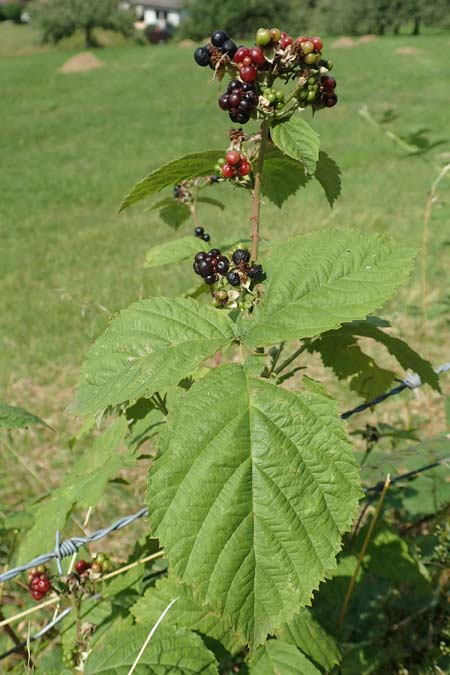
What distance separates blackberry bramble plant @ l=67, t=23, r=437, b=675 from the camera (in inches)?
49.8

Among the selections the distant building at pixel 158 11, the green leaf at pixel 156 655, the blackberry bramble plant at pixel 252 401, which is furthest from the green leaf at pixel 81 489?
the distant building at pixel 158 11

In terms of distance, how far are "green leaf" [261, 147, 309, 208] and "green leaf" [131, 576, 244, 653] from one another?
1125 mm

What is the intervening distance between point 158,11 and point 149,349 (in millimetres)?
100753

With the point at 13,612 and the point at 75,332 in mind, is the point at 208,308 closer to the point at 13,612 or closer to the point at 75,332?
the point at 13,612

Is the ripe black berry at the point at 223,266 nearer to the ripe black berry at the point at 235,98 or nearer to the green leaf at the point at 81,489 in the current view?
the ripe black berry at the point at 235,98

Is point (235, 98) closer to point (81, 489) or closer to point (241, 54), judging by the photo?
point (241, 54)

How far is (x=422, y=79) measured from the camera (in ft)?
99.7

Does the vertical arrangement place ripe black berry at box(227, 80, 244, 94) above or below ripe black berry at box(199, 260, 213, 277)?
above

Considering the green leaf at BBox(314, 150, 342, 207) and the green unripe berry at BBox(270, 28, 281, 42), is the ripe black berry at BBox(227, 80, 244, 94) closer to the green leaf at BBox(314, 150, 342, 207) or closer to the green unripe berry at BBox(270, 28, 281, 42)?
the green unripe berry at BBox(270, 28, 281, 42)

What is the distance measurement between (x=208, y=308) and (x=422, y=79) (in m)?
32.5

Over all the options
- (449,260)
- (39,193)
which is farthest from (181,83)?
(449,260)

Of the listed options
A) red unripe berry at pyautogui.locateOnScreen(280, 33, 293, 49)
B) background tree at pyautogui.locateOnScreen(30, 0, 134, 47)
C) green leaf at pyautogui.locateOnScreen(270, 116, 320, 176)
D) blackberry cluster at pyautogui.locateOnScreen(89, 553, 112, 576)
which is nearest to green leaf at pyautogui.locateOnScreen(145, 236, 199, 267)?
green leaf at pyautogui.locateOnScreen(270, 116, 320, 176)

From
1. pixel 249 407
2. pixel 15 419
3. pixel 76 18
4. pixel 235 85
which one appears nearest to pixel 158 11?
pixel 76 18

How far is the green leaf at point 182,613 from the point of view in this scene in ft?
5.83
